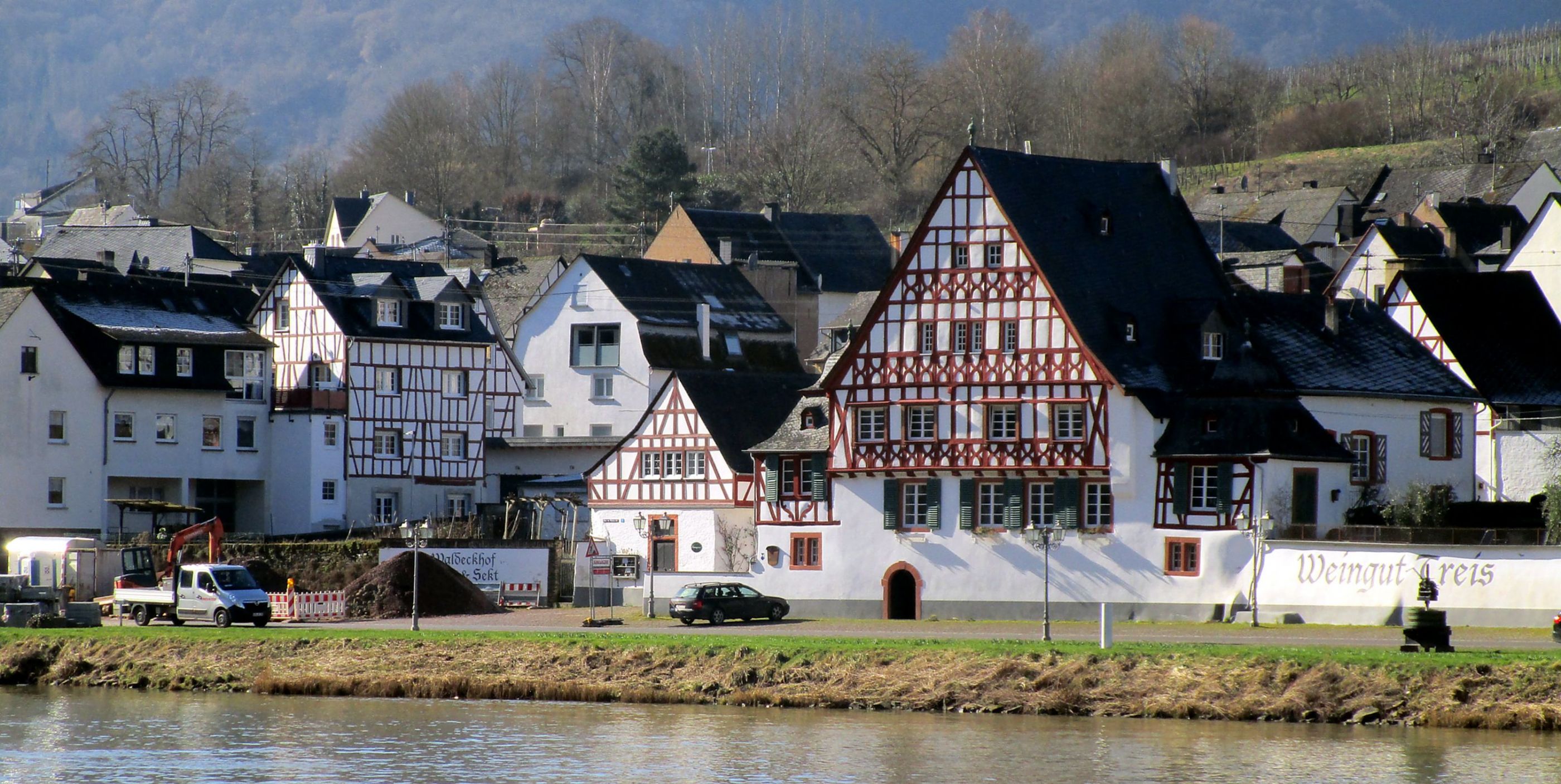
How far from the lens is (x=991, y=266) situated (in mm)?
59312

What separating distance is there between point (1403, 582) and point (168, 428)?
145ft

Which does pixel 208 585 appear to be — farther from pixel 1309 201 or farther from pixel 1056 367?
pixel 1309 201

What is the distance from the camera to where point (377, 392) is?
81500mm

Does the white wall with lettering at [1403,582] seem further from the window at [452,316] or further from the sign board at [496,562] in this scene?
the window at [452,316]

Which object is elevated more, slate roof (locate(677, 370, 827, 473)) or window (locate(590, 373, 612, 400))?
window (locate(590, 373, 612, 400))

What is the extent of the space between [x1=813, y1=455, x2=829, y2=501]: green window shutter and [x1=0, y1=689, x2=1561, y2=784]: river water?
61.5 feet

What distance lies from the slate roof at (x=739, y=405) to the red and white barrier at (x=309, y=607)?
39.8 ft

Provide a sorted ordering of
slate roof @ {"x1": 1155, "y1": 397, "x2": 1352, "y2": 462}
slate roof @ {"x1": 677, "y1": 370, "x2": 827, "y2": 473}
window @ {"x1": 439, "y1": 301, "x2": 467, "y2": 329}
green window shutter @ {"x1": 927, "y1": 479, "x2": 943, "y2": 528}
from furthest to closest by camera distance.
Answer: window @ {"x1": 439, "y1": 301, "x2": 467, "y2": 329}, slate roof @ {"x1": 677, "y1": 370, "x2": 827, "y2": 473}, green window shutter @ {"x1": 927, "y1": 479, "x2": 943, "y2": 528}, slate roof @ {"x1": 1155, "y1": 397, "x2": 1352, "y2": 462}

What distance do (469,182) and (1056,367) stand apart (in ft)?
328

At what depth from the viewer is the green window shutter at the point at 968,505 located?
58875 millimetres

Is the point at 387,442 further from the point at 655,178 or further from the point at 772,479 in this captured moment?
the point at 655,178

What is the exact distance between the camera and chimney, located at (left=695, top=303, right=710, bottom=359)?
86938 millimetres

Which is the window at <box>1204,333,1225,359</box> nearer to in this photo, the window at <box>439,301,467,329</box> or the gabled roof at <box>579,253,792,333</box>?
the gabled roof at <box>579,253,792,333</box>

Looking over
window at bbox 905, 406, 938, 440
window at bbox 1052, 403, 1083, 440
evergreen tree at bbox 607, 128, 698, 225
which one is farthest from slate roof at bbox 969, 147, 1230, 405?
evergreen tree at bbox 607, 128, 698, 225
